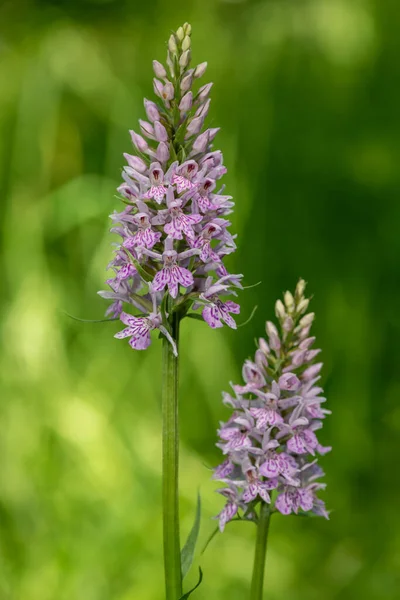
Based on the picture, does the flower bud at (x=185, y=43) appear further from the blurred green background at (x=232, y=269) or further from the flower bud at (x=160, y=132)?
the blurred green background at (x=232, y=269)

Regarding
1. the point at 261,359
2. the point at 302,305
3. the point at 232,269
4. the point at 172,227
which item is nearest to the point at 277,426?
the point at 261,359

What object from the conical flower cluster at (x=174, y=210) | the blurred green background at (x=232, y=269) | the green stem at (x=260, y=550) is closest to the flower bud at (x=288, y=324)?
the conical flower cluster at (x=174, y=210)

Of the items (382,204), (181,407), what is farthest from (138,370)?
(382,204)

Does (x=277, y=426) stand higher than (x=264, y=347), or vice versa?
(x=264, y=347)

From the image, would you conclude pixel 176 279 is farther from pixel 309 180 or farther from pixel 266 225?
pixel 309 180

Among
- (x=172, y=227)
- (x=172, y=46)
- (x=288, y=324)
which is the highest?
(x=172, y=46)

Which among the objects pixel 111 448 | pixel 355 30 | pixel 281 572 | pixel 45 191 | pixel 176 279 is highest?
pixel 355 30

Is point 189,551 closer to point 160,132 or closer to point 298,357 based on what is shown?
point 298,357
